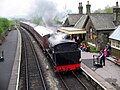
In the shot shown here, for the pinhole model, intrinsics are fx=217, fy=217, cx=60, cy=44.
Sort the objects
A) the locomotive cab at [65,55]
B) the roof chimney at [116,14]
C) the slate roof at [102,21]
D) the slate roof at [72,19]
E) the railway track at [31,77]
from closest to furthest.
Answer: the railway track at [31,77]
the locomotive cab at [65,55]
the roof chimney at [116,14]
the slate roof at [102,21]
the slate roof at [72,19]

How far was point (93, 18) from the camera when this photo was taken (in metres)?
26.1

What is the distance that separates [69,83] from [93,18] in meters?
13.2

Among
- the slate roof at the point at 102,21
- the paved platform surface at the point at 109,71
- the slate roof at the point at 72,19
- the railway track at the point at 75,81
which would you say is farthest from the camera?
the slate roof at the point at 72,19

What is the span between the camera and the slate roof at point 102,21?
24.9 meters

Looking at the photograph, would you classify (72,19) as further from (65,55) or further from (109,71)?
(65,55)

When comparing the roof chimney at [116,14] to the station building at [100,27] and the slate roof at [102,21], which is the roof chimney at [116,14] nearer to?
the station building at [100,27]

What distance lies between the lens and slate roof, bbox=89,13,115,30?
24.9 meters

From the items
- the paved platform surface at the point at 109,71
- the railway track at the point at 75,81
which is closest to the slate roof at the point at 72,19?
the paved platform surface at the point at 109,71

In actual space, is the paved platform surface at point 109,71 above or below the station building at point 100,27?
below

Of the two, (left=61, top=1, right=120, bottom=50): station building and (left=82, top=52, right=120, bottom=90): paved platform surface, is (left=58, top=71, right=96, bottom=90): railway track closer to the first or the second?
(left=82, top=52, right=120, bottom=90): paved platform surface

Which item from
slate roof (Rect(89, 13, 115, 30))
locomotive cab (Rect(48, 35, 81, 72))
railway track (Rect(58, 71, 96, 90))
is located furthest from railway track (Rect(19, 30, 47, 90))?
slate roof (Rect(89, 13, 115, 30))

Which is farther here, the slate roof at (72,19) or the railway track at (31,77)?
the slate roof at (72,19)

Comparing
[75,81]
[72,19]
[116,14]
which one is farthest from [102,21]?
[75,81]

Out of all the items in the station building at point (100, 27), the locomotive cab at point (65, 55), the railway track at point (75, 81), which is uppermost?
the station building at point (100, 27)
